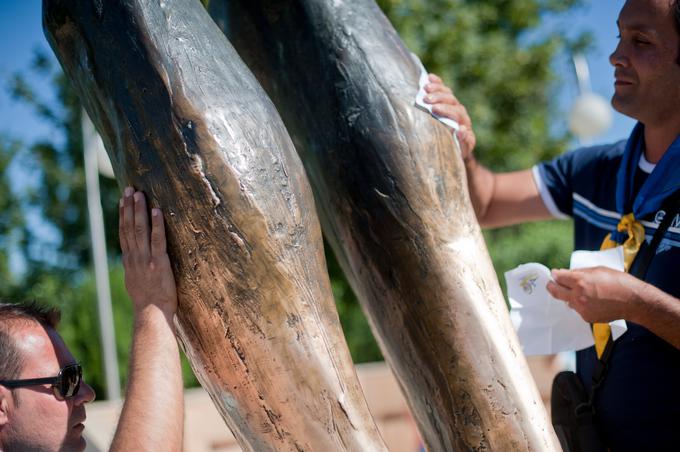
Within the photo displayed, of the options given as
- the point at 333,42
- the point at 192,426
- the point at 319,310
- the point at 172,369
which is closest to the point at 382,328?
the point at 319,310

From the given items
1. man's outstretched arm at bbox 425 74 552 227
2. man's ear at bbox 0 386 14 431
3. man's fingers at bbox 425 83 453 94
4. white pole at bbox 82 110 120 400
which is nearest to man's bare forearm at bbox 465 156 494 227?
man's outstretched arm at bbox 425 74 552 227

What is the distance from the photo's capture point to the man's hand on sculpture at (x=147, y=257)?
132 cm

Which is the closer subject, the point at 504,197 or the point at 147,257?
the point at 147,257

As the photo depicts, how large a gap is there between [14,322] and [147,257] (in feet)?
1.50

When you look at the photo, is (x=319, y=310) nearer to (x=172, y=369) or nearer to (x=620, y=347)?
(x=172, y=369)

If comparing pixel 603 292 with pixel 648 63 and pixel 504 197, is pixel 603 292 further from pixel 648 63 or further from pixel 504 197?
pixel 504 197

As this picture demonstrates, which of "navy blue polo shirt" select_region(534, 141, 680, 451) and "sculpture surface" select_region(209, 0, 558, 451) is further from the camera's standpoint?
"navy blue polo shirt" select_region(534, 141, 680, 451)

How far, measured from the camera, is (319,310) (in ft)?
4.41

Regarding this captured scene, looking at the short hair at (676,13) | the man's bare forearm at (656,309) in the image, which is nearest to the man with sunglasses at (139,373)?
the man's bare forearm at (656,309)

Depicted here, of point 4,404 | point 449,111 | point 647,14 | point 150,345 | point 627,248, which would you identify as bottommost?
point 627,248

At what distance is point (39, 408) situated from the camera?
159cm

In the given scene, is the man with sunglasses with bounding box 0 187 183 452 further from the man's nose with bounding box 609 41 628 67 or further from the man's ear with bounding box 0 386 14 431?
the man's nose with bounding box 609 41 628 67

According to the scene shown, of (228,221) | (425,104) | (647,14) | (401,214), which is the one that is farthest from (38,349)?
(647,14)

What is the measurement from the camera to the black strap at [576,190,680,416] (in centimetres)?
194
